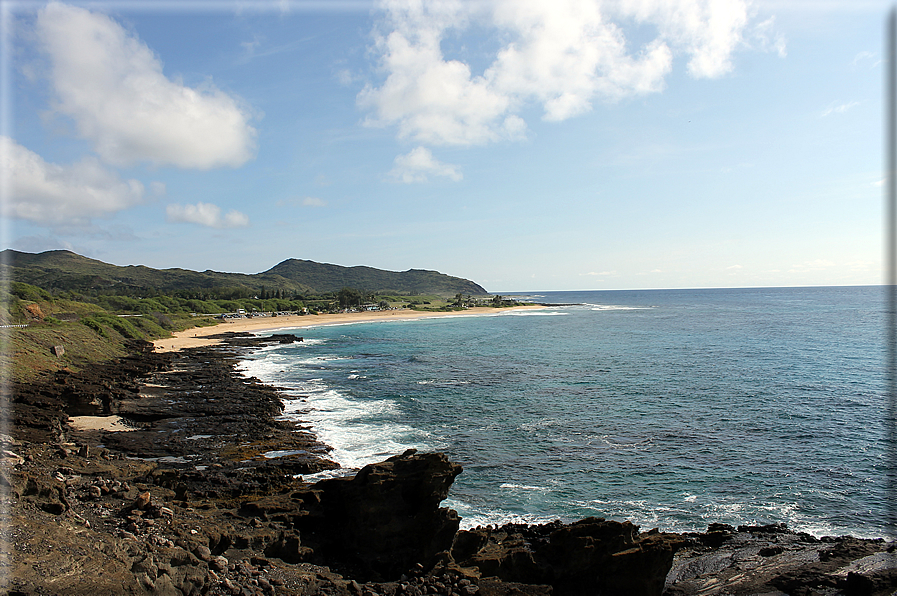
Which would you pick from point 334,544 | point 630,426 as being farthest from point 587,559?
point 630,426

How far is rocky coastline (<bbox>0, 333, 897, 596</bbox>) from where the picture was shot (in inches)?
328

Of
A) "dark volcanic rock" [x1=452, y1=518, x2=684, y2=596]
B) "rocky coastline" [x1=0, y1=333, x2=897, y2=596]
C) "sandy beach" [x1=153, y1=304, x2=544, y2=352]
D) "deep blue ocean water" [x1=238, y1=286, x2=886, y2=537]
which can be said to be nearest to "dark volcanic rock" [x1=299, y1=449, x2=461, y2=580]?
"rocky coastline" [x1=0, y1=333, x2=897, y2=596]

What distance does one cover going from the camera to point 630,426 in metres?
24.9

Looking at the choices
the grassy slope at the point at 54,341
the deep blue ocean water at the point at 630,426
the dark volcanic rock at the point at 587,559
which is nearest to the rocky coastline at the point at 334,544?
the dark volcanic rock at the point at 587,559

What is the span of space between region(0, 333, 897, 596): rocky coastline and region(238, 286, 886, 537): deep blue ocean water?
2.38 m

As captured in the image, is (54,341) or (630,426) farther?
(54,341)

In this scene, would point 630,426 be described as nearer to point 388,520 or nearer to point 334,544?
point 388,520

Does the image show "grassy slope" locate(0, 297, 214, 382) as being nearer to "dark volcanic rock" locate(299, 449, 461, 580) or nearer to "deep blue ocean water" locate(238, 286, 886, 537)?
"deep blue ocean water" locate(238, 286, 886, 537)

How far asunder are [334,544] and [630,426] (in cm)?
1859

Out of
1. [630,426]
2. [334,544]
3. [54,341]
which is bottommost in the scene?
[630,426]

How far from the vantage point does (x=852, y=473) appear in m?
18.4

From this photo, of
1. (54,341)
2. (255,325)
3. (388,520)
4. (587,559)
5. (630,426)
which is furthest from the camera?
(255,325)

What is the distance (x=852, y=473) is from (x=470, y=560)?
17415mm

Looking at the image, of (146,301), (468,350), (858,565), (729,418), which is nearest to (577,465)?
(858,565)
